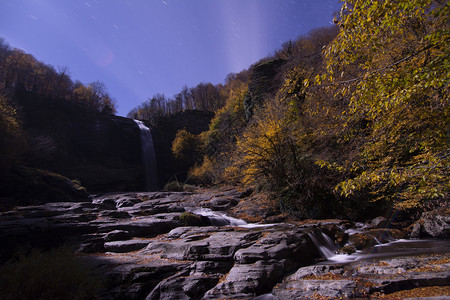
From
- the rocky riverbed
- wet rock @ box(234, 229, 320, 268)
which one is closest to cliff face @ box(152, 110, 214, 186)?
the rocky riverbed

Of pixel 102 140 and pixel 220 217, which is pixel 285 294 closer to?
pixel 220 217

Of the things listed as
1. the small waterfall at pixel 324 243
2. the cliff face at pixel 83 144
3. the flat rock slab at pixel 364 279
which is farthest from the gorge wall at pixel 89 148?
the flat rock slab at pixel 364 279

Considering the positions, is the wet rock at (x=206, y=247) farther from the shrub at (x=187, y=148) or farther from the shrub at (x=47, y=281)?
the shrub at (x=187, y=148)

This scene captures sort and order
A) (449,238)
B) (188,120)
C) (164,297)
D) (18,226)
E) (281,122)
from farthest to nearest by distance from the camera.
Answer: (188,120) → (281,122) → (18,226) → (449,238) → (164,297)

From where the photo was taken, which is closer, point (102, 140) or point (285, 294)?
point (285, 294)

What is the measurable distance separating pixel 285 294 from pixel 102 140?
4037 centimetres

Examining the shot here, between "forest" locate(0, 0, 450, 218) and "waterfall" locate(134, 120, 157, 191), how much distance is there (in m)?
7.23

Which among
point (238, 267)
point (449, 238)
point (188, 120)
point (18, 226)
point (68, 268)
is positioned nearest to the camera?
point (68, 268)

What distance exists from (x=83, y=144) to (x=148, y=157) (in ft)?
33.9

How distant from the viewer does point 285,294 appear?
4820mm

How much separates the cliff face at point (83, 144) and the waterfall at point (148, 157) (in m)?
0.84

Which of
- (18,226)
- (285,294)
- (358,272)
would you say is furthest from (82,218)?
(358,272)

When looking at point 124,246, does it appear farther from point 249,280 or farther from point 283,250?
point 283,250

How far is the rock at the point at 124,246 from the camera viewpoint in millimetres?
8362
